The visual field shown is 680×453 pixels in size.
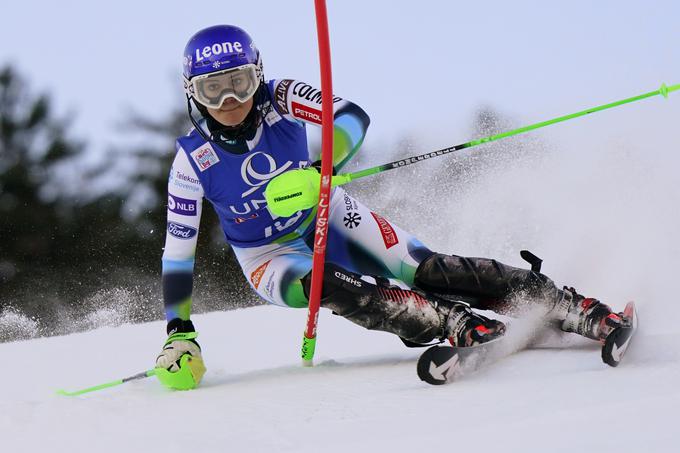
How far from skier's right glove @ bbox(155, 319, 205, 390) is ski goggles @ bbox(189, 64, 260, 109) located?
106 cm

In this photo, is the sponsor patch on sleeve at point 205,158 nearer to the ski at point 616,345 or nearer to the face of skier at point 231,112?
the face of skier at point 231,112

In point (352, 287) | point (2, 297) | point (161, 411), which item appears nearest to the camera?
point (161, 411)

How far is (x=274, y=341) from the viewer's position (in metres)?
5.55

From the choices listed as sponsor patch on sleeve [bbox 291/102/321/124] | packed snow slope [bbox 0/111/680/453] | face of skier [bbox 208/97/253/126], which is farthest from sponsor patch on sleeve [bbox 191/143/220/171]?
packed snow slope [bbox 0/111/680/453]

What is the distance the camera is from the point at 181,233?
3.93 meters

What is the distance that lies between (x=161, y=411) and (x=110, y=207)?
782 inches

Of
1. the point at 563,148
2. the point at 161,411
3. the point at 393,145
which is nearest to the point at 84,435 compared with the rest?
the point at 161,411

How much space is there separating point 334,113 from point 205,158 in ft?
2.04

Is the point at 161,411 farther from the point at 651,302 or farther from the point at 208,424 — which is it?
the point at 651,302

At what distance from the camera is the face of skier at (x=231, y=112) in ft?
12.2

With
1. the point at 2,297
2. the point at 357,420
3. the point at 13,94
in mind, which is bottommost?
the point at 2,297

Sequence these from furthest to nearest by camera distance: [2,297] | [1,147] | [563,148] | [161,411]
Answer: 1. [1,147]
2. [2,297]
3. [563,148]
4. [161,411]

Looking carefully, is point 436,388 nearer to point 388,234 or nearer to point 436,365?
point 436,365

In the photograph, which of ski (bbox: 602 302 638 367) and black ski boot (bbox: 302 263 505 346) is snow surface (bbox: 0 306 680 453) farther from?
black ski boot (bbox: 302 263 505 346)
